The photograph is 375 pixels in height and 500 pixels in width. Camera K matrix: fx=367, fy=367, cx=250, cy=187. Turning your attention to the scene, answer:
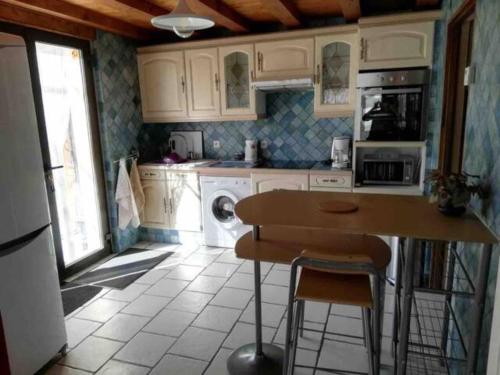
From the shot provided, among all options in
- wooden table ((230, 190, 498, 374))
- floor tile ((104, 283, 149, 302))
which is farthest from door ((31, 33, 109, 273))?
wooden table ((230, 190, 498, 374))

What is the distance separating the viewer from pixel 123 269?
361 centimetres

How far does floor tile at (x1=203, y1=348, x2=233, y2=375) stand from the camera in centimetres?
215

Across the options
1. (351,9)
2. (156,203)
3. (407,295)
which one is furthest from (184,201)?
(407,295)

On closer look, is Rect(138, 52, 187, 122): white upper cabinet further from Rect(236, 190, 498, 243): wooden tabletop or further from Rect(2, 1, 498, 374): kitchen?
Rect(236, 190, 498, 243): wooden tabletop

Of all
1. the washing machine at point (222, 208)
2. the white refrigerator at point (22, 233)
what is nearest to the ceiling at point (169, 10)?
the white refrigerator at point (22, 233)

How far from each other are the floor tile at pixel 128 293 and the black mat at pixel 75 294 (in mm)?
147

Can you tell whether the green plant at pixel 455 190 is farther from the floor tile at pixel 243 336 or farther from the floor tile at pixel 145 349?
the floor tile at pixel 145 349

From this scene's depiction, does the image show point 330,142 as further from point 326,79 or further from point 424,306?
point 424,306

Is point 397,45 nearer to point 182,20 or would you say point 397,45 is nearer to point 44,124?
point 182,20

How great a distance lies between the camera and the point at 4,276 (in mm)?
1863

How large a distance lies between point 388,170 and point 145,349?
2.46 metres

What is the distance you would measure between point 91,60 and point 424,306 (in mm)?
3715

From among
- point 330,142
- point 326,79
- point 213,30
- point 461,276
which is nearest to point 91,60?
point 213,30

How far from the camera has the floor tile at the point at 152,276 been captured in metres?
3.34
